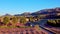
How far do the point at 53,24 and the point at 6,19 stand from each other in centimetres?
935

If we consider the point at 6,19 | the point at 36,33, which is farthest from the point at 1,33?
the point at 6,19

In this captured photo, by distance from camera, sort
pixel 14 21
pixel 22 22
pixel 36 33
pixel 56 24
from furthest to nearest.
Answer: pixel 22 22 → pixel 14 21 → pixel 56 24 → pixel 36 33

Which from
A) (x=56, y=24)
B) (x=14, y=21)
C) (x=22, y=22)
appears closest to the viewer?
(x=56, y=24)

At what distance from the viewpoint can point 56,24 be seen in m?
29.4

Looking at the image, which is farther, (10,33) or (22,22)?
(22,22)

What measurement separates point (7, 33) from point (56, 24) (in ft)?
40.1

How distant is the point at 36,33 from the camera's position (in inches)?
764

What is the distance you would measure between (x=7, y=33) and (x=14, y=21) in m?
12.4

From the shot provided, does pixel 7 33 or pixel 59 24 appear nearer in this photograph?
pixel 7 33

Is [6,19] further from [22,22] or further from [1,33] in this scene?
[1,33]

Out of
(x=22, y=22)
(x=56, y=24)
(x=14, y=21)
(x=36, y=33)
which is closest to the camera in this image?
(x=36, y=33)

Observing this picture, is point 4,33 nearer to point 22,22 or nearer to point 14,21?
point 14,21

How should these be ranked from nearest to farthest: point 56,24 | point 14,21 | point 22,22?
1. point 56,24
2. point 14,21
3. point 22,22

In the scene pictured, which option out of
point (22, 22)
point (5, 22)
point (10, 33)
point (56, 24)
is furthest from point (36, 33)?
point (22, 22)
